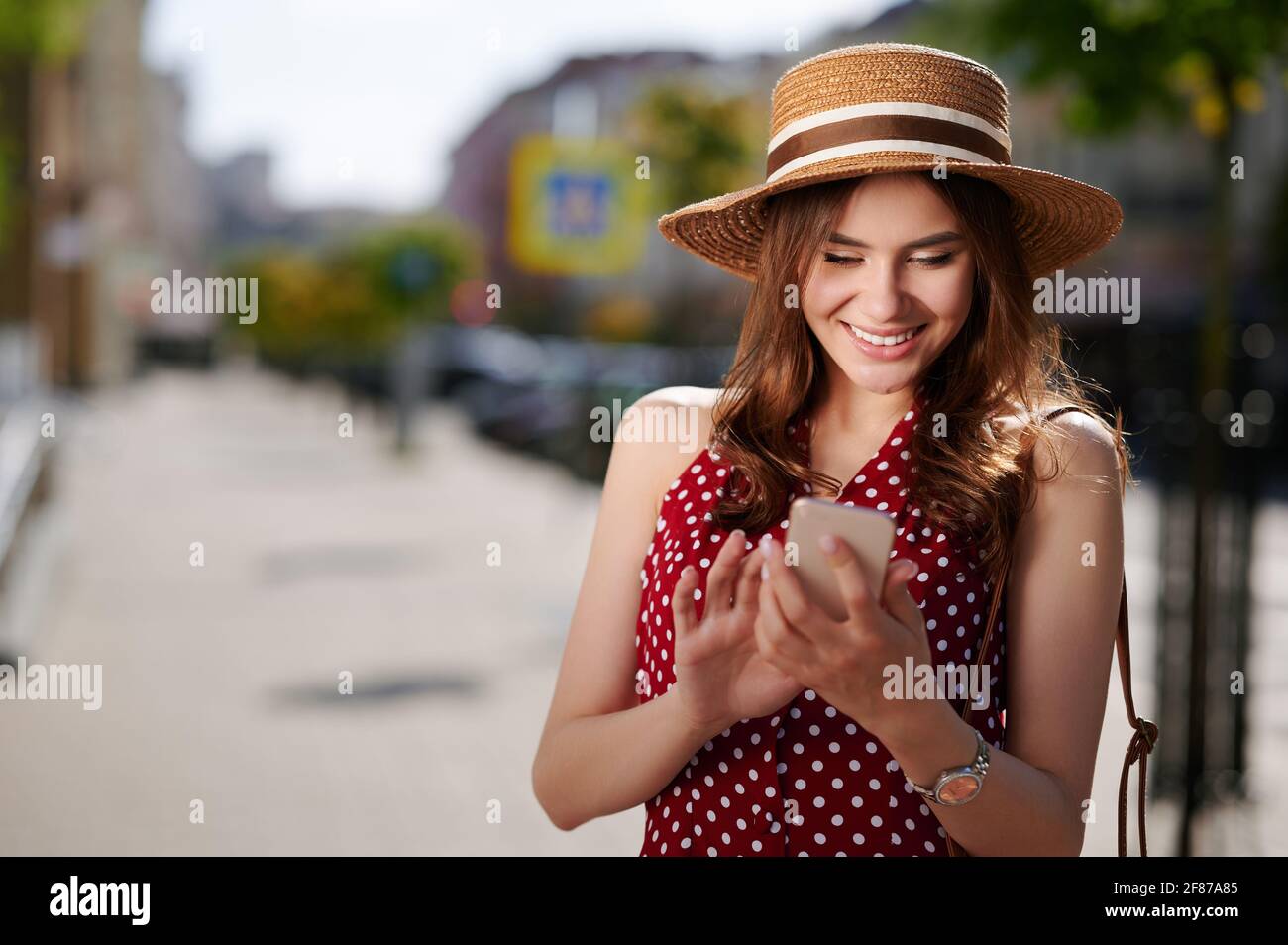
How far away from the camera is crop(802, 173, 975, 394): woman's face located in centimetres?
194

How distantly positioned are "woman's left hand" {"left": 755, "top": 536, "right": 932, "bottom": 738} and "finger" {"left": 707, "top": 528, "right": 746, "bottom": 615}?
4cm

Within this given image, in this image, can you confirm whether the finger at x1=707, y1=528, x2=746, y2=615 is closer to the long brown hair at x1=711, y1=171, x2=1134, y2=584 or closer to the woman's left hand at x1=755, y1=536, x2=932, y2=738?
the woman's left hand at x1=755, y1=536, x2=932, y2=738

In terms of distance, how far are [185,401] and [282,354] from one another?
54.0ft

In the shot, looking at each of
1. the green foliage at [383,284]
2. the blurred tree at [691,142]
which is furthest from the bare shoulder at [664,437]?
the green foliage at [383,284]

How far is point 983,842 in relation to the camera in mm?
1833

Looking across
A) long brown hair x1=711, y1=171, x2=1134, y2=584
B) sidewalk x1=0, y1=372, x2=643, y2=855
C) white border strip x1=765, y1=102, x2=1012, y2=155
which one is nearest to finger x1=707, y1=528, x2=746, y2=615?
long brown hair x1=711, y1=171, x2=1134, y2=584

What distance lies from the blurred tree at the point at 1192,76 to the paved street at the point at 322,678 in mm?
846

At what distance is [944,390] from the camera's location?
2.08 meters

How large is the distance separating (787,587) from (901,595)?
13cm

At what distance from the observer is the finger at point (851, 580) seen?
1501 millimetres

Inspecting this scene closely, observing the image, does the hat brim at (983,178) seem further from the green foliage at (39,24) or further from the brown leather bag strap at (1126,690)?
the green foliage at (39,24)

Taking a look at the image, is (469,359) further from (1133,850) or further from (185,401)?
(1133,850)

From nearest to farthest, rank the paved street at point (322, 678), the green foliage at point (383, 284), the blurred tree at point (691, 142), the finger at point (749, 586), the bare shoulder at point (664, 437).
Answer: the finger at point (749, 586) → the bare shoulder at point (664, 437) → the paved street at point (322, 678) → the blurred tree at point (691, 142) → the green foliage at point (383, 284)

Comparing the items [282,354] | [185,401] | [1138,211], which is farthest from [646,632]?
[282,354]
